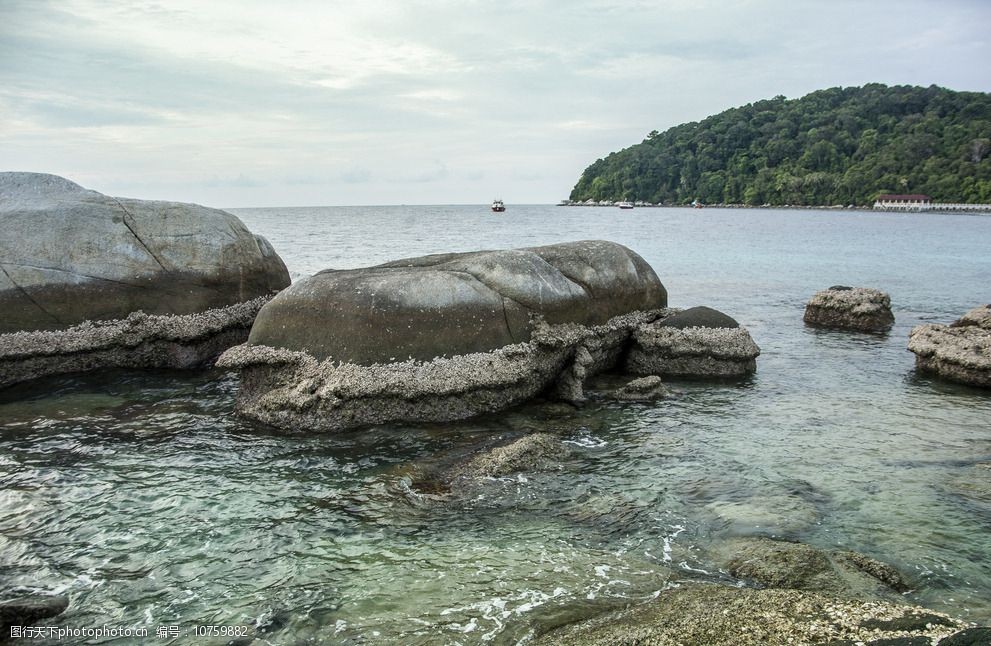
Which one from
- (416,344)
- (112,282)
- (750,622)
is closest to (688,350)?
(416,344)

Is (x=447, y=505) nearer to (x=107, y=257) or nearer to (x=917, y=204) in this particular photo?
(x=107, y=257)

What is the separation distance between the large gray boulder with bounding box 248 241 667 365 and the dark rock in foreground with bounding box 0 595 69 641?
4864 mm

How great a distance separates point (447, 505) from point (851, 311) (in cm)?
1529

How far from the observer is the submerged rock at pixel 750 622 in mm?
3893

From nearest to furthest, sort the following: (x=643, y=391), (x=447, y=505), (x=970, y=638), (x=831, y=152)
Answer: (x=970, y=638)
(x=447, y=505)
(x=643, y=391)
(x=831, y=152)

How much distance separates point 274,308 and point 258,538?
4.83 meters

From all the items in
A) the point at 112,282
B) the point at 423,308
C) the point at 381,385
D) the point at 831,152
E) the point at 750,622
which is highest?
the point at 831,152

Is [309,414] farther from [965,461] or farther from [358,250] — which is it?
[358,250]

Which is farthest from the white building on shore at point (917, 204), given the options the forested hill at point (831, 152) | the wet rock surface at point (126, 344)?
the wet rock surface at point (126, 344)

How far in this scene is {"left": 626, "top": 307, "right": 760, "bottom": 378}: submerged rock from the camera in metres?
12.4

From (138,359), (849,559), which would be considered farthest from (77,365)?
(849,559)

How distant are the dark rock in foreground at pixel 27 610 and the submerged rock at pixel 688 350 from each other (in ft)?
32.2

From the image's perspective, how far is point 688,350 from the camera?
12.5 meters

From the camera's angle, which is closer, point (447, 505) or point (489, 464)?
point (447, 505)
